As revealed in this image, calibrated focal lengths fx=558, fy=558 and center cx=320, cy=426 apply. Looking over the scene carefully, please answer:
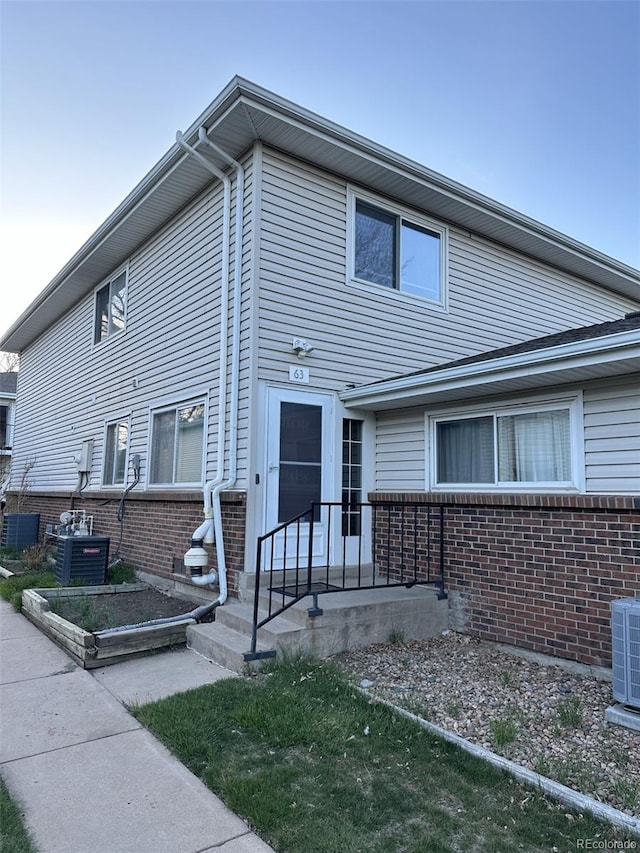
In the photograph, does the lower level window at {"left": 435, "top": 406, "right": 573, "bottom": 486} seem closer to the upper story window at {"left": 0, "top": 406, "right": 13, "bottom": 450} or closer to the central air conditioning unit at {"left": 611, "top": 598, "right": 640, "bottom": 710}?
the central air conditioning unit at {"left": 611, "top": 598, "right": 640, "bottom": 710}

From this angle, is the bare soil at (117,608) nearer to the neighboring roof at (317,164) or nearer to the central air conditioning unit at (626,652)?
the central air conditioning unit at (626,652)

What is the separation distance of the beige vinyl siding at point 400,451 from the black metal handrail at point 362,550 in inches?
12.5

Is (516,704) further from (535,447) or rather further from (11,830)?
(11,830)

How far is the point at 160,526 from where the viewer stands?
765 cm

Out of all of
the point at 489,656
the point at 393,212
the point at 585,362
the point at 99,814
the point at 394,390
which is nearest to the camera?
the point at 99,814

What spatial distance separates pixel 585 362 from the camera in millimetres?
4480

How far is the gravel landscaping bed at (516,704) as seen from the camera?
2994 millimetres

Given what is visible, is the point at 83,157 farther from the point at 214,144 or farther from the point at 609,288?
the point at 609,288

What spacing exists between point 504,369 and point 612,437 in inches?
41.9

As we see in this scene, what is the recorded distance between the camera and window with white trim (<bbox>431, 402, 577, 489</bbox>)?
204 inches

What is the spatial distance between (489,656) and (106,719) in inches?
127

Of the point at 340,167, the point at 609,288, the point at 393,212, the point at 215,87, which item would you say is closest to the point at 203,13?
the point at 215,87

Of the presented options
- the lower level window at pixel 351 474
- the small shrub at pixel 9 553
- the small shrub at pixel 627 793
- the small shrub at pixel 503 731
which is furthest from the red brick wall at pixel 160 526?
the small shrub at pixel 627 793

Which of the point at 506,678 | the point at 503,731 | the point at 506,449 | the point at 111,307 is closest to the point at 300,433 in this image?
the point at 506,449
